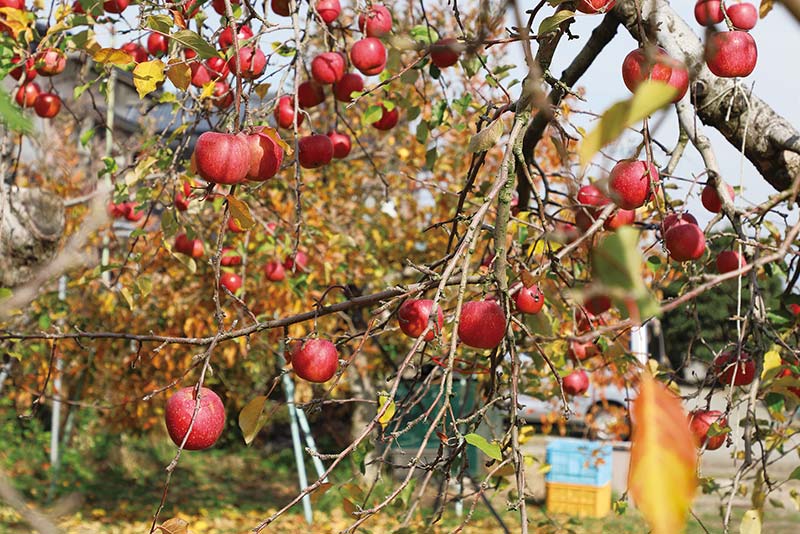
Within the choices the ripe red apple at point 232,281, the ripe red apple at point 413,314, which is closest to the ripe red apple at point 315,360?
the ripe red apple at point 413,314

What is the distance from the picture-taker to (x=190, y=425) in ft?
3.37

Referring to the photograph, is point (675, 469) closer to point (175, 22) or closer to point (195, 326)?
point (175, 22)

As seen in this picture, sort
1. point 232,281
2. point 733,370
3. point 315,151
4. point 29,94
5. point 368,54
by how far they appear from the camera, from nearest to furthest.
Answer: point 733,370, point 315,151, point 368,54, point 29,94, point 232,281

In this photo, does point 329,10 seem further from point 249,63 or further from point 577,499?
point 577,499

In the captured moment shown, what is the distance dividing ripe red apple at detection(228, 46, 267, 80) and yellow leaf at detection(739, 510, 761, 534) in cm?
107

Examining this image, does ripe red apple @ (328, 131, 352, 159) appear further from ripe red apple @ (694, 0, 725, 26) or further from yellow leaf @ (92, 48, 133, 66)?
ripe red apple @ (694, 0, 725, 26)

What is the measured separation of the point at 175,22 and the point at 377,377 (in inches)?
209

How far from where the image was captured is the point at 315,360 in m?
1.28

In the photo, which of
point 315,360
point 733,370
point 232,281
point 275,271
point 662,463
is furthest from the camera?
point 275,271

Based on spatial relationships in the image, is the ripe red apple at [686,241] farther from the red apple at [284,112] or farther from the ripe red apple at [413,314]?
the red apple at [284,112]

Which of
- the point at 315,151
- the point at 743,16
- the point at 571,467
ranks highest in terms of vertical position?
the point at 743,16

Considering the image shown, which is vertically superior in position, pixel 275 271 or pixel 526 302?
pixel 275 271

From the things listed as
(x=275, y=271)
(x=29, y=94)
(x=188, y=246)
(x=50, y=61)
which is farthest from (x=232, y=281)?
(x=50, y=61)

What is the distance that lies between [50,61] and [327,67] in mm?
772
